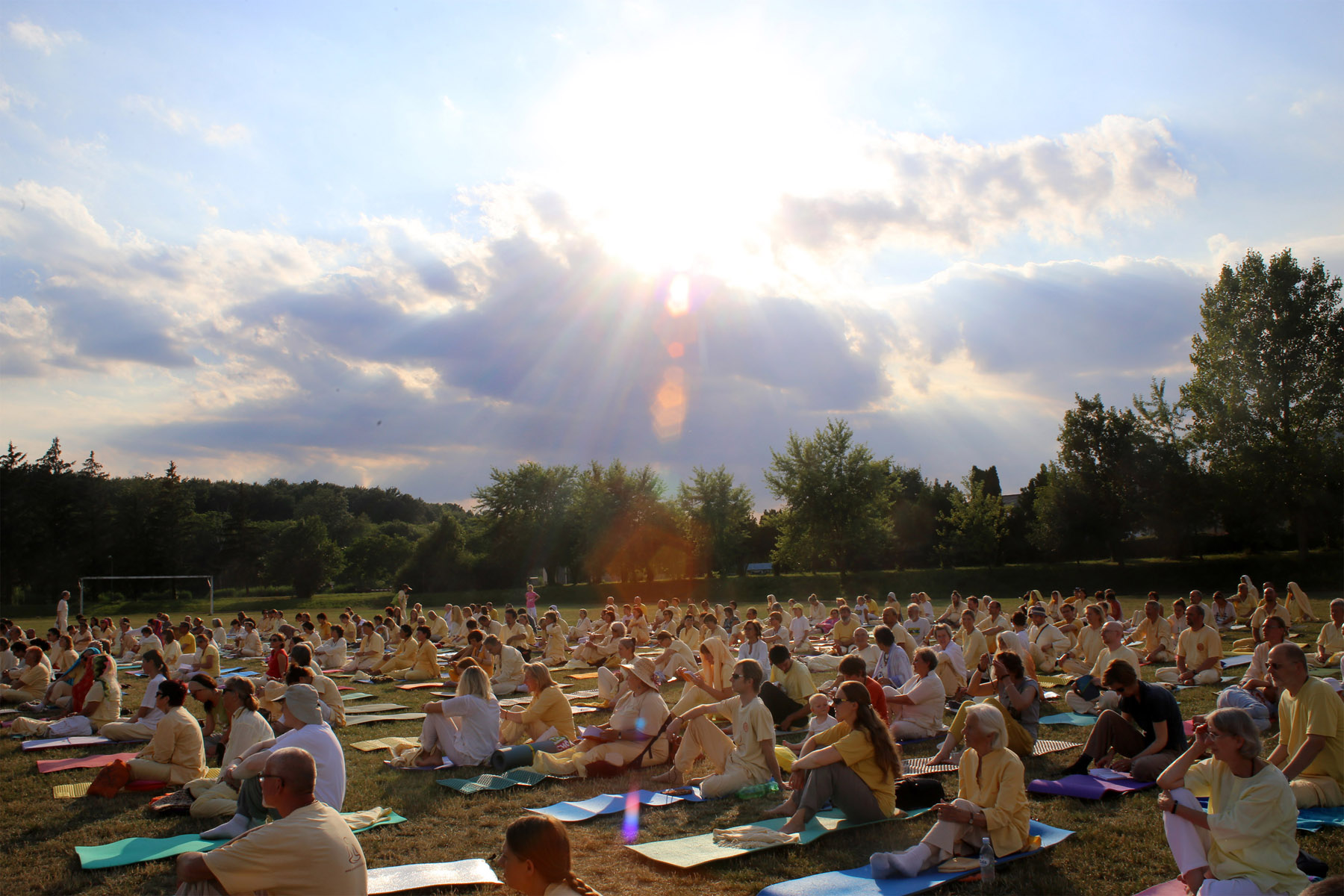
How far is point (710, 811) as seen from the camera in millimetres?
6461

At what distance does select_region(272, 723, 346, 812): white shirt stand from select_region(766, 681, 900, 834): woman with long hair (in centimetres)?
318

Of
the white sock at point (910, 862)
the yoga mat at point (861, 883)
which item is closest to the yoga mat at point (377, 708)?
the yoga mat at point (861, 883)

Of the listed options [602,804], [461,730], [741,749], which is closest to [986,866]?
[741,749]

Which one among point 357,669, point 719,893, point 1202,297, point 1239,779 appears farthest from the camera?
point 1202,297

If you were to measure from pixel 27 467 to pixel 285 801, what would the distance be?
55.4 metres

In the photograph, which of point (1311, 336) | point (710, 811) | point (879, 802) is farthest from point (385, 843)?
point (1311, 336)

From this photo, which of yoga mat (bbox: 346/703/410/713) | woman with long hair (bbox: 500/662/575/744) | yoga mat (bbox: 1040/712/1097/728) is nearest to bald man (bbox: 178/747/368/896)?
woman with long hair (bbox: 500/662/575/744)

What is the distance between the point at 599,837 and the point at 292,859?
10.3 ft

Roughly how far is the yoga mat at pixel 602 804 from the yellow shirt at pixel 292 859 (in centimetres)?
330

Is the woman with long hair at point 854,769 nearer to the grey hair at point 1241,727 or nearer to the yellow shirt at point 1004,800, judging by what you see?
the yellow shirt at point 1004,800

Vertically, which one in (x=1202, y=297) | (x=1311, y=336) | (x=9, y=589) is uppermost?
(x=1202, y=297)

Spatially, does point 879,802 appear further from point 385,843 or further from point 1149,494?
point 1149,494

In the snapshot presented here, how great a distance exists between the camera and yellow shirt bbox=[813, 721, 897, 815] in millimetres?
5793

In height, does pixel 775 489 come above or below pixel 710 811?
above
